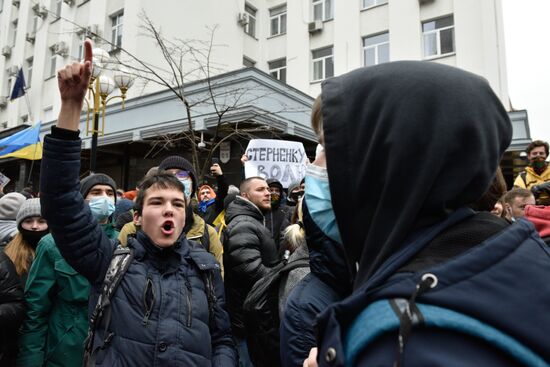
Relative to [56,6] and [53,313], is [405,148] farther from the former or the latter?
[56,6]

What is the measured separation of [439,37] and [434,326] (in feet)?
56.1

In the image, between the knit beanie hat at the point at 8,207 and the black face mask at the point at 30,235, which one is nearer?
the black face mask at the point at 30,235

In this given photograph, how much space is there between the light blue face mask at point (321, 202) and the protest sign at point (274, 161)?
509cm

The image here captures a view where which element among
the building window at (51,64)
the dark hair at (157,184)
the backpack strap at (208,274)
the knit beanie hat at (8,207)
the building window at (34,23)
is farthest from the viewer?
the building window at (34,23)

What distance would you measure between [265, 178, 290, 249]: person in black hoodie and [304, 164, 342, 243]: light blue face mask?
3.43 metres

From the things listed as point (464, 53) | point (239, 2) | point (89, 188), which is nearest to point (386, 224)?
point (89, 188)

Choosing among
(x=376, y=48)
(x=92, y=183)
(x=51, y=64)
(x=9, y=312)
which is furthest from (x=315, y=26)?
(x=9, y=312)

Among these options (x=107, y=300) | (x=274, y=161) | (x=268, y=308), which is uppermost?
(x=274, y=161)

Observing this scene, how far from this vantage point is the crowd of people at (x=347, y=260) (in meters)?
0.71

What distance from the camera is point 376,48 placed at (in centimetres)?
1705

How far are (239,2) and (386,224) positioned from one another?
21.4 metres

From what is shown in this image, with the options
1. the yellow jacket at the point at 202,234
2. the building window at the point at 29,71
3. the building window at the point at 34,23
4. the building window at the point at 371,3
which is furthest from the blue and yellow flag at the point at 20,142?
the building window at the point at 34,23

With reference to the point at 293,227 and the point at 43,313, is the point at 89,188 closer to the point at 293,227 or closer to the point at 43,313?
the point at 43,313

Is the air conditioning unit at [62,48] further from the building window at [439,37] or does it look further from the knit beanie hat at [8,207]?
the knit beanie hat at [8,207]
